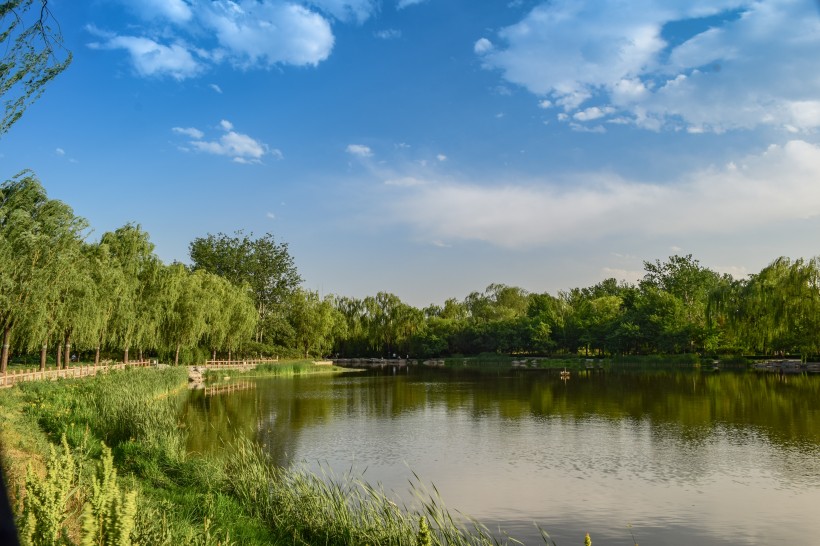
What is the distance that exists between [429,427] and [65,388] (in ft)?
47.7

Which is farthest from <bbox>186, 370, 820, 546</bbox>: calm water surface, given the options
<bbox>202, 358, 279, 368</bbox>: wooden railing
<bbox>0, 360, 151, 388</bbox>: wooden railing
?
<bbox>202, 358, 279, 368</bbox>: wooden railing

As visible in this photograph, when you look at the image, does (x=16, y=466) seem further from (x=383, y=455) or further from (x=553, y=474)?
(x=553, y=474)

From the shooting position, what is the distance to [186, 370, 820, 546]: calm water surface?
12688 mm

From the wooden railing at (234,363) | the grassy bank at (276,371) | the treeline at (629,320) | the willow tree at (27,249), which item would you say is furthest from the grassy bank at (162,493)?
the treeline at (629,320)

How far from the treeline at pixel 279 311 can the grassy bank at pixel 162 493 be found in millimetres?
8270

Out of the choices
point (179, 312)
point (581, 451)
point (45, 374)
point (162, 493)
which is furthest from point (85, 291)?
point (581, 451)

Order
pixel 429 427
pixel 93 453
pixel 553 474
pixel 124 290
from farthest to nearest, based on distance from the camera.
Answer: pixel 124 290
pixel 429 427
pixel 553 474
pixel 93 453

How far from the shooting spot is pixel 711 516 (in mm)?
12844

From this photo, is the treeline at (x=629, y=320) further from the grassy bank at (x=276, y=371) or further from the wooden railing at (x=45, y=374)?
the wooden railing at (x=45, y=374)

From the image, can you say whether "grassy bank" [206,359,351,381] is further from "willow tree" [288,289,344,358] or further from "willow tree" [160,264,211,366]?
"willow tree" [288,289,344,358]

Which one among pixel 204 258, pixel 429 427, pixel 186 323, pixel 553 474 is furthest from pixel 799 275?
pixel 204 258

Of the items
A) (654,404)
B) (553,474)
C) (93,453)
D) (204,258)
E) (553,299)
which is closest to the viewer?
(93,453)

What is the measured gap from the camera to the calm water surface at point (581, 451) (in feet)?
41.6

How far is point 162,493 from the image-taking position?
11.4 meters
